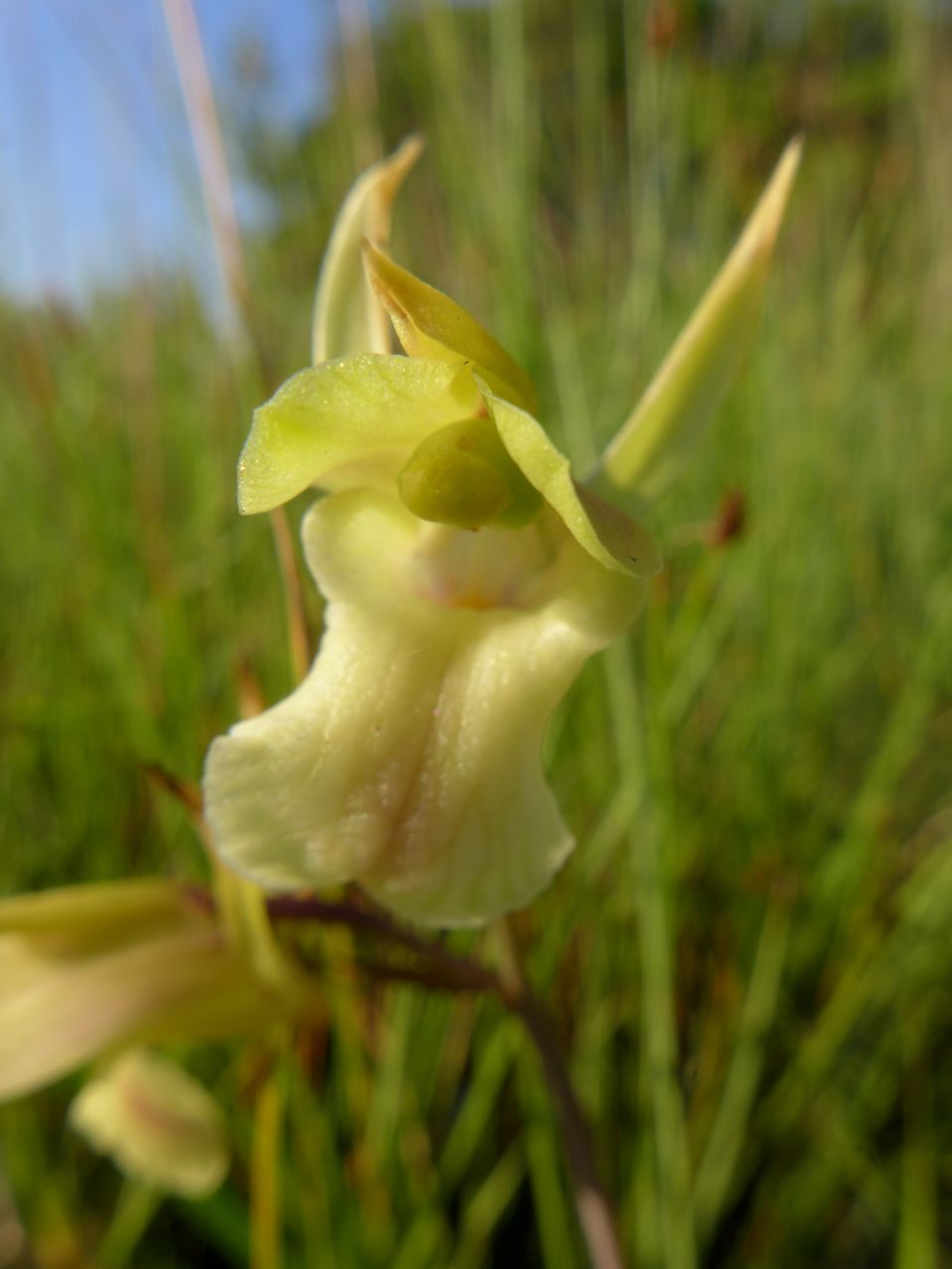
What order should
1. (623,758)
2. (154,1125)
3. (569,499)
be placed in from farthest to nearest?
1. (623,758)
2. (154,1125)
3. (569,499)

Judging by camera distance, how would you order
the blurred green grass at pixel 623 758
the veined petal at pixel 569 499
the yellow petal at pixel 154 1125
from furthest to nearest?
the blurred green grass at pixel 623 758
the yellow petal at pixel 154 1125
the veined petal at pixel 569 499

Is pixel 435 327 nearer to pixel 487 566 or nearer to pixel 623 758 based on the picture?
pixel 487 566


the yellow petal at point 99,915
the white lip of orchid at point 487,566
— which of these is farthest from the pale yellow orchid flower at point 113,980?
the white lip of orchid at point 487,566

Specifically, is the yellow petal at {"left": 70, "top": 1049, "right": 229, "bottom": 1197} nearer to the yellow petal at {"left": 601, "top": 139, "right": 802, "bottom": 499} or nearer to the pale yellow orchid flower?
the pale yellow orchid flower

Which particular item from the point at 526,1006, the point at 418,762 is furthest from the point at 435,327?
the point at 526,1006

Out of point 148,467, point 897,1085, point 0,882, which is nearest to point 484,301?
point 148,467

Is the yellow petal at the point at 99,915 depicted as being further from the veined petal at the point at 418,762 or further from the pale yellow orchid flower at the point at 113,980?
the veined petal at the point at 418,762

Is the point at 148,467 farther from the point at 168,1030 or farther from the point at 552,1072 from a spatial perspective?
the point at 552,1072
